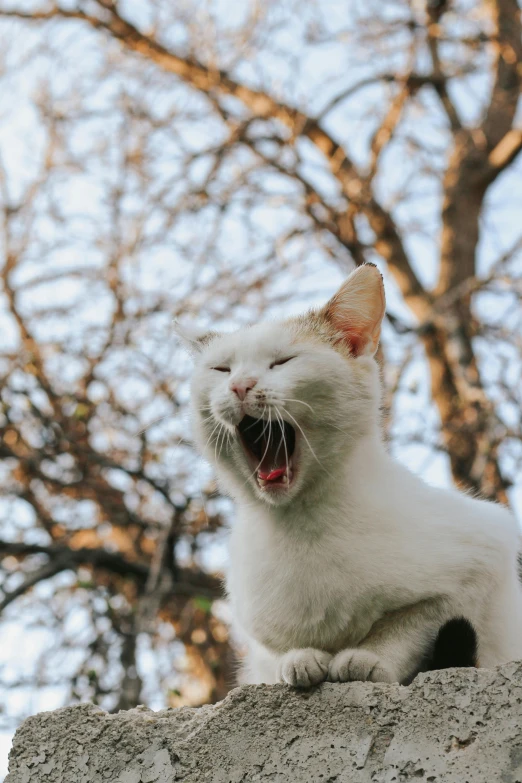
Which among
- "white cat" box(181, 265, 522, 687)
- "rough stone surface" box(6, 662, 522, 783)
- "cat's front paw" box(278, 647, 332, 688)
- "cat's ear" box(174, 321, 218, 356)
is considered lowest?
"rough stone surface" box(6, 662, 522, 783)

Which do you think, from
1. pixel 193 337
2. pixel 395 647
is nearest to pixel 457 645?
pixel 395 647

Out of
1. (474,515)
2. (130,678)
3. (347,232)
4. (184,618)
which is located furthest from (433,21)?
(474,515)

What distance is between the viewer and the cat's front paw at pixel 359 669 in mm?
2203

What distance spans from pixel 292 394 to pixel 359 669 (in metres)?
0.70

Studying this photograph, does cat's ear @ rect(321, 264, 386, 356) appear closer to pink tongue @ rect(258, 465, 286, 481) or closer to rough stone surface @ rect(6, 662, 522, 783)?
pink tongue @ rect(258, 465, 286, 481)

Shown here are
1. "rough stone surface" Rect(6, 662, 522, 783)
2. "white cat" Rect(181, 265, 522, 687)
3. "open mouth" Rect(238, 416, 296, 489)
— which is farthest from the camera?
"open mouth" Rect(238, 416, 296, 489)

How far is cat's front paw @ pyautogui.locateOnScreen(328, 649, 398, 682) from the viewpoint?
220 cm

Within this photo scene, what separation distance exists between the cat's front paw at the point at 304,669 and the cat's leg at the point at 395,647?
0.10ft

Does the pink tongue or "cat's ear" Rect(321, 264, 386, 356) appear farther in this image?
"cat's ear" Rect(321, 264, 386, 356)

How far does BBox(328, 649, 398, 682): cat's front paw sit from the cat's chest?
0.50 ft

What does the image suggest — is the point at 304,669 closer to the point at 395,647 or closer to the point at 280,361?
the point at 395,647

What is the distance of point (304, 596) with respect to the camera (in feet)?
7.88

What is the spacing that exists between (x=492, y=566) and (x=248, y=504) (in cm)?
68

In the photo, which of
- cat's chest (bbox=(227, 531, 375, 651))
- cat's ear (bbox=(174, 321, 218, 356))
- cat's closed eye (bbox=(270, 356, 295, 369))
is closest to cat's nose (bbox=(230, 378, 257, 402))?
cat's closed eye (bbox=(270, 356, 295, 369))
